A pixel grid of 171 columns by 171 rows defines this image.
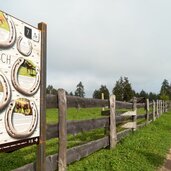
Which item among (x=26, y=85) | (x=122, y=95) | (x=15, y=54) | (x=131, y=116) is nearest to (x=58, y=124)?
(x=26, y=85)

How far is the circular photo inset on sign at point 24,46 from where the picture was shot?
4.09 metres

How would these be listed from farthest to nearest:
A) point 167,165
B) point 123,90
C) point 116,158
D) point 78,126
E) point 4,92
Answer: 1. point 123,90
2. point 167,165
3. point 116,158
4. point 78,126
5. point 4,92

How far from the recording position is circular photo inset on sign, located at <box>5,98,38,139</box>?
3.82 m

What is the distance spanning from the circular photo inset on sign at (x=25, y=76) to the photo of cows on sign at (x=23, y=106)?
10 cm

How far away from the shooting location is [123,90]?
90.7 m

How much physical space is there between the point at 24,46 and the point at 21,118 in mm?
864

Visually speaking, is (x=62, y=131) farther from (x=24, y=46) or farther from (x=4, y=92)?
(x=4, y=92)

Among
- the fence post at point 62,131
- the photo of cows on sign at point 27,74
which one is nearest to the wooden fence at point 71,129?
the fence post at point 62,131

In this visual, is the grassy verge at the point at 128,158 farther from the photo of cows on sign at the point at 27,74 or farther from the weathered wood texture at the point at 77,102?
the photo of cows on sign at the point at 27,74

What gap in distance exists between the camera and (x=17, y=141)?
13.1 ft

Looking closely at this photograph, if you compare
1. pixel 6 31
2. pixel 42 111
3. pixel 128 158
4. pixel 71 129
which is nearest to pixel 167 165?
pixel 128 158

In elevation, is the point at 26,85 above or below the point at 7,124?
above

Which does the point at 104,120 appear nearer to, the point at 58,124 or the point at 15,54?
the point at 58,124

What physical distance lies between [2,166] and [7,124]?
9.95 ft
